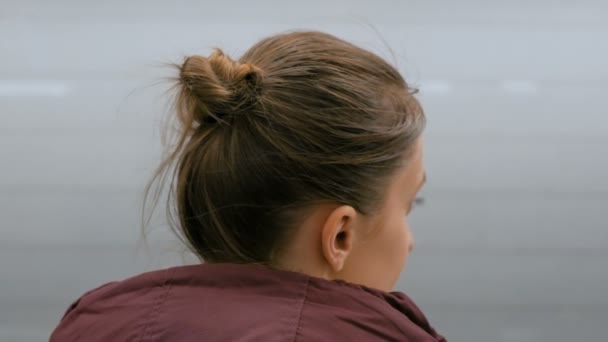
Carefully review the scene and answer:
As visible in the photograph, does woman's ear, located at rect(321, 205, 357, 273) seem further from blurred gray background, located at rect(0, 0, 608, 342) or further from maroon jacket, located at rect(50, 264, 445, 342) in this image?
blurred gray background, located at rect(0, 0, 608, 342)

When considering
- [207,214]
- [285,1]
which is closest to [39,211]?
[285,1]

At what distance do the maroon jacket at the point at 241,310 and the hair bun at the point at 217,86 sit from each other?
19 centimetres

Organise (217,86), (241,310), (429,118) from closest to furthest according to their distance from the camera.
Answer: (241,310) → (217,86) → (429,118)

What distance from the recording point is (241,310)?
3.05 ft

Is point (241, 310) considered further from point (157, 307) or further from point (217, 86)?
point (217, 86)

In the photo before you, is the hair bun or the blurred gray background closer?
the hair bun

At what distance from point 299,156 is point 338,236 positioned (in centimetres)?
12

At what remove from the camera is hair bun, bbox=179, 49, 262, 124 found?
101 cm

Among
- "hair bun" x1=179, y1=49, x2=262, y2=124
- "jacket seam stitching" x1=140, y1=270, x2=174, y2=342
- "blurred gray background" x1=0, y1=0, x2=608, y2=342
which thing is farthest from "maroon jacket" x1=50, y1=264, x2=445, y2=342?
"blurred gray background" x1=0, y1=0, x2=608, y2=342

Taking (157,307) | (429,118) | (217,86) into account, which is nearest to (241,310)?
A: (157,307)

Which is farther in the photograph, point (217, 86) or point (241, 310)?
point (217, 86)

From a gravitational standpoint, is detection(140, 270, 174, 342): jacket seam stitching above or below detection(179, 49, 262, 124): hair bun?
below

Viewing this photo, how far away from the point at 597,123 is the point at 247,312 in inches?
77.7

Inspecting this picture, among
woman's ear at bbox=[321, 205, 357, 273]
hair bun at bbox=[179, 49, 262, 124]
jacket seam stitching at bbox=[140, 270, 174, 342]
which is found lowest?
jacket seam stitching at bbox=[140, 270, 174, 342]
